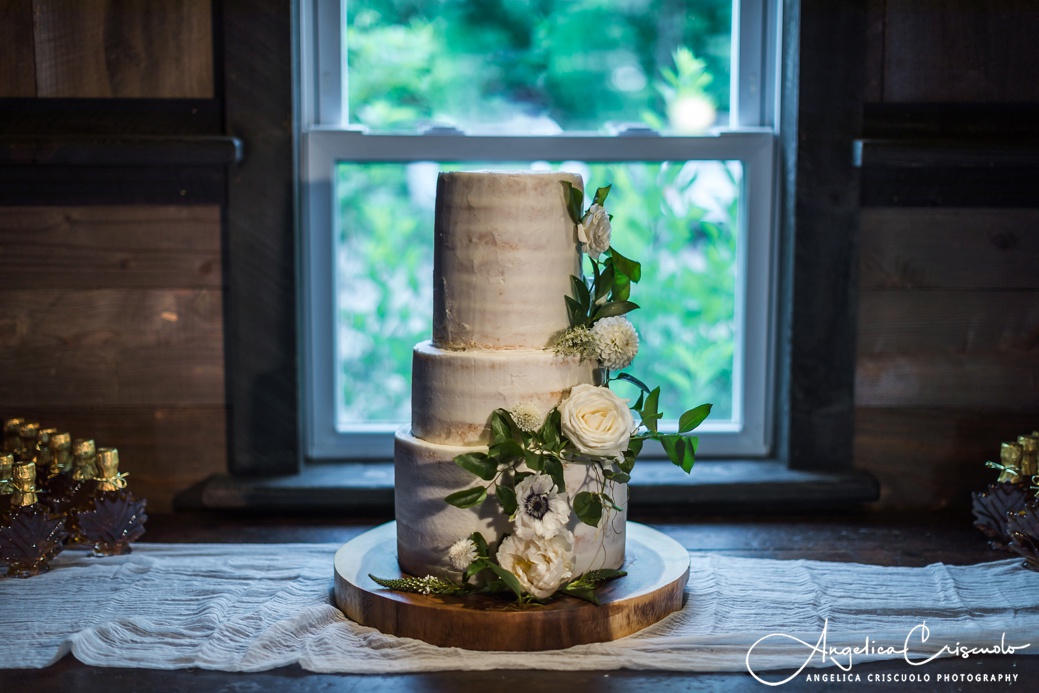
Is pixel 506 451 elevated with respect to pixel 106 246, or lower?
lower

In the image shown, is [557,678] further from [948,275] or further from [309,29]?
[309,29]

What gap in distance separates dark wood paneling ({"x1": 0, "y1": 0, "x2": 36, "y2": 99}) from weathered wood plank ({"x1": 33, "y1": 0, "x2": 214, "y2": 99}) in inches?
0.6

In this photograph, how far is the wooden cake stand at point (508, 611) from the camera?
3.99ft

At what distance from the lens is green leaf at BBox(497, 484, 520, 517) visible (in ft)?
4.04

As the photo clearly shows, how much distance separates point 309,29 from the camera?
181cm

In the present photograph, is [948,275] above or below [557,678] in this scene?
above

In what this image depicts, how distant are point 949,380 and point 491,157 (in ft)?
A: 3.11

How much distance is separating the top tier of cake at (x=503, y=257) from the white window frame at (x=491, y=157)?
0.56 m

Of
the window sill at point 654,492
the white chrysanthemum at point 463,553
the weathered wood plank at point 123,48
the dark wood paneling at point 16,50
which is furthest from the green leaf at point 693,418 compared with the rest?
the dark wood paneling at point 16,50

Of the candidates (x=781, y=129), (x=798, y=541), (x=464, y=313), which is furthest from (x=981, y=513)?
(x=464, y=313)

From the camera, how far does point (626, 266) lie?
1.32m

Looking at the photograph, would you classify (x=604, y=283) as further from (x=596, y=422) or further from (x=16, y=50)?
(x=16, y=50)

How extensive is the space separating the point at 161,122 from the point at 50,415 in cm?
56

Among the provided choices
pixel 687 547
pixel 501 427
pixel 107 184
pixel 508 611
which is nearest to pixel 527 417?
pixel 501 427
